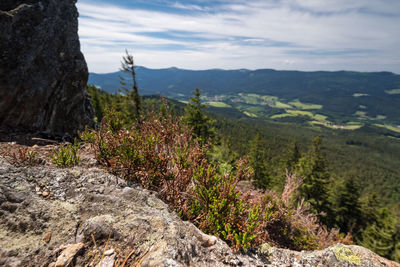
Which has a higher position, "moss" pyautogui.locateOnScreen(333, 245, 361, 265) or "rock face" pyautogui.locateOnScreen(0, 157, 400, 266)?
"rock face" pyautogui.locateOnScreen(0, 157, 400, 266)

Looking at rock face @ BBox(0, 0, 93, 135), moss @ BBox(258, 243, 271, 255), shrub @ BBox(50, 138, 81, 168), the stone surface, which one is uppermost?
rock face @ BBox(0, 0, 93, 135)

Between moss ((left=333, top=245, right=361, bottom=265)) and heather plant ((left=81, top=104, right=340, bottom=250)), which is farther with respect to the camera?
heather plant ((left=81, top=104, right=340, bottom=250))

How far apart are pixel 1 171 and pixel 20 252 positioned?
1.45 metres

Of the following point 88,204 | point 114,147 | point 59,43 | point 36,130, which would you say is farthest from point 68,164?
point 59,43

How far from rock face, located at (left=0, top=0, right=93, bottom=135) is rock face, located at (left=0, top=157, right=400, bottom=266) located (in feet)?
21.3

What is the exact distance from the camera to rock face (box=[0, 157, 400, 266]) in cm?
213

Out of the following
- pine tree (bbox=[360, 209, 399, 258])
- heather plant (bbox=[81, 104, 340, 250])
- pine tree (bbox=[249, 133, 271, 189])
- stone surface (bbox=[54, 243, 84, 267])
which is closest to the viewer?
stone surface (bbox=[54, 243, 84, 267])

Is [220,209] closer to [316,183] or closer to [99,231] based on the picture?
[99,231]

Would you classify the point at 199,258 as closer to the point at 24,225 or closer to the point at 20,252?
the point at 20,252

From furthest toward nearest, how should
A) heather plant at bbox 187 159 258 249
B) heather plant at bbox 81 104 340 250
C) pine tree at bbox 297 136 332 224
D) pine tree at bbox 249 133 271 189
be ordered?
pine tree at bbox 249 133 271 189, pine tree at bbox 297 136 332 224, heather plant at bbox 81 104 340 250, heather plant at bbox 187 159 258 249

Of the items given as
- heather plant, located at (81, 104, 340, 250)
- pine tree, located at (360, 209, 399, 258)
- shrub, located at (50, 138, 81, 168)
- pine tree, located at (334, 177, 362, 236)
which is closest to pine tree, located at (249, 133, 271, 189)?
pine tree, located at (334, 177, 362, 236)

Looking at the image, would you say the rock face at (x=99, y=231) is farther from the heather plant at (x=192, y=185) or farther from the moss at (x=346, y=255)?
the heather plant at (x=192, y=185)

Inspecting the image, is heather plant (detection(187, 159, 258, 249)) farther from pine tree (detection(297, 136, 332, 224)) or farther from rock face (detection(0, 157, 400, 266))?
pine tree (detection(297, 136, 332, 224))

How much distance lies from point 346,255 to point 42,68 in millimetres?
12273
